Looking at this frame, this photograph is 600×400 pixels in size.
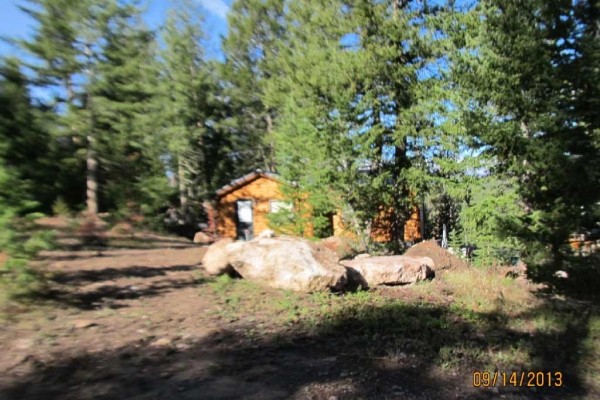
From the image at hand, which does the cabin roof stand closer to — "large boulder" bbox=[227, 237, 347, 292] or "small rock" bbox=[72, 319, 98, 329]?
"large boulder" bbox=[227, 237, 347, 292]

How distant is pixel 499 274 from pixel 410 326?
15.4ft

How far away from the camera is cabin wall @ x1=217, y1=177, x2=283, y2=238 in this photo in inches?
960

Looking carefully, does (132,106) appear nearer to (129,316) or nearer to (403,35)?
(129,316)

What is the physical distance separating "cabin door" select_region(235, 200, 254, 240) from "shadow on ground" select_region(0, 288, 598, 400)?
1827 cm

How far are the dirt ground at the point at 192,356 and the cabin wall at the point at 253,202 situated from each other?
53.9ft

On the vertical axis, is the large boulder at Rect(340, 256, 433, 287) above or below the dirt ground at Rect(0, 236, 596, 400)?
above

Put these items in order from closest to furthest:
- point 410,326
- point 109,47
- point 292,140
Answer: point 410,326 < point 109,47 < point 292,140

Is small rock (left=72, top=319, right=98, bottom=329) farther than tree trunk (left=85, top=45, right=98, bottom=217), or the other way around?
tree trunk (left=85, top=45, right=98, bottom=217)

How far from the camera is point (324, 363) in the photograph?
16.2 feet

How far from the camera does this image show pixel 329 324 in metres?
6.46

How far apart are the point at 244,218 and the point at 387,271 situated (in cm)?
1612

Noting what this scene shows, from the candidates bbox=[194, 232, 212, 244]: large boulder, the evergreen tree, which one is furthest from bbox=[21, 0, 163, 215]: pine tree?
the evergreen tree

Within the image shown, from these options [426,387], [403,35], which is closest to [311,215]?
[403,35]

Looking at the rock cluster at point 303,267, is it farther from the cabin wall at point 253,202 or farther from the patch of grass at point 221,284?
the cabin wall at point 253,202
